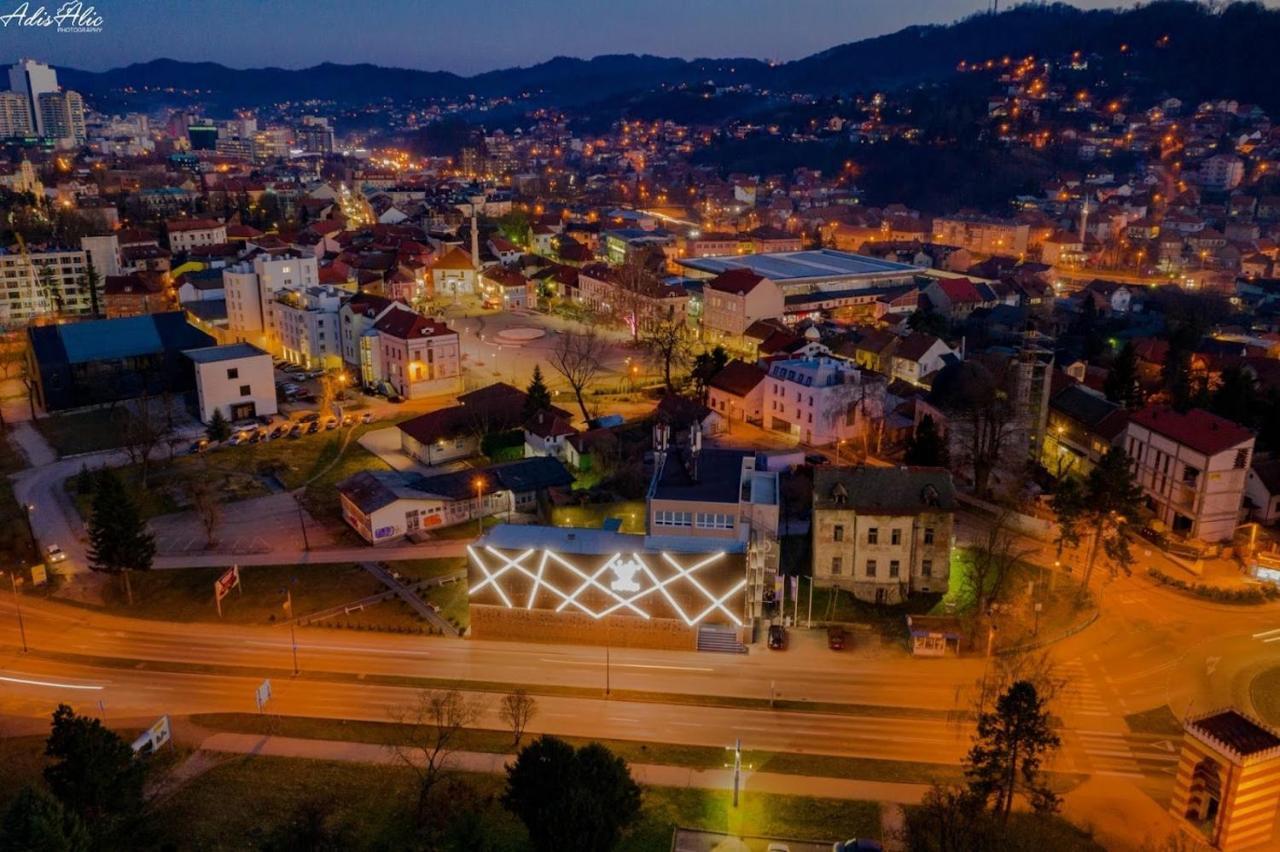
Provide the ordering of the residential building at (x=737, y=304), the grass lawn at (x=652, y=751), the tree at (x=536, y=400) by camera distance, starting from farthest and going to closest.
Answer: the residential building at (x=737, y=304) < the tree at (x=536, y=400) < the grass lawn at (x=652, y=751)

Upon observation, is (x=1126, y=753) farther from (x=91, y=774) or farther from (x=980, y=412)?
(x=91, y=774)

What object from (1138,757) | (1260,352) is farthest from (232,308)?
(1260,352)

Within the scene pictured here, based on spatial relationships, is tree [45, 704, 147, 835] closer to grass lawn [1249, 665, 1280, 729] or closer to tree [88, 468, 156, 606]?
tree [88, 468, 156, 606]

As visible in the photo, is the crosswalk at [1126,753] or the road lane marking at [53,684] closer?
the crosswalk at [1126,753]

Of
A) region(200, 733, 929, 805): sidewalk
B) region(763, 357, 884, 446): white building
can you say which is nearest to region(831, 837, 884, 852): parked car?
region(200, 733, 929, 805): sidewalk

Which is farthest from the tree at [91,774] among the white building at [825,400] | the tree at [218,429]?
the white building at [825,400]

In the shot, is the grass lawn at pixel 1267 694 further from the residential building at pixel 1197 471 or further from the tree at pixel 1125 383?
the tree at pixel 1125 383

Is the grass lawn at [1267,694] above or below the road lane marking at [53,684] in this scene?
above

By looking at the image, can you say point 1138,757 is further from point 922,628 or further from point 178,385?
point 178,385
